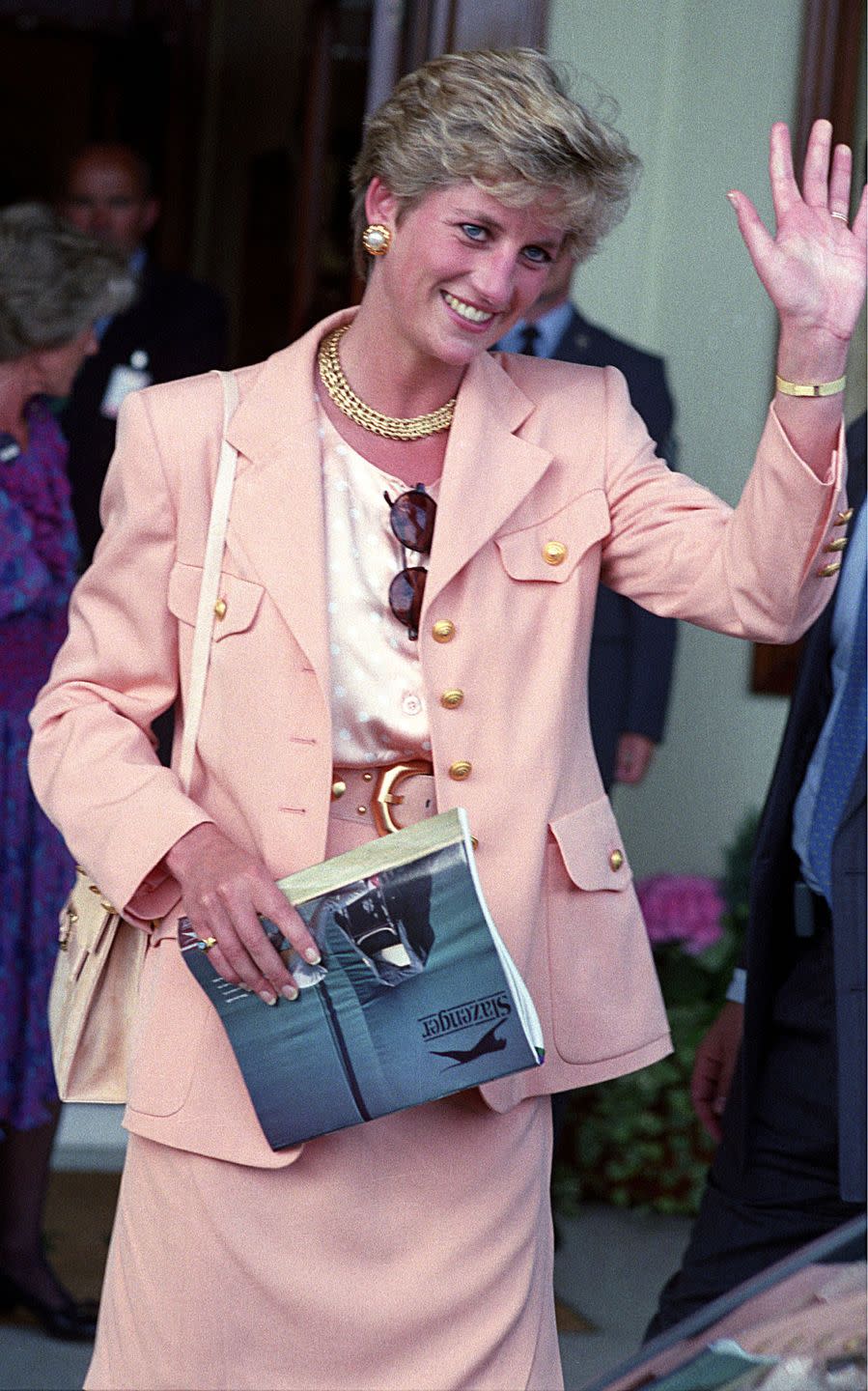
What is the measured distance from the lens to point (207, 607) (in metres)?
2.07

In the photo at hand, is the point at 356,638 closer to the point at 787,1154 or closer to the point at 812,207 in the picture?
the point at 812,207

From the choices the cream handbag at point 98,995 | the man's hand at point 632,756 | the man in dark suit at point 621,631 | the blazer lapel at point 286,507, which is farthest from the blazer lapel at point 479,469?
the man's hand at point 632,756

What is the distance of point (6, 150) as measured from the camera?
9609mm

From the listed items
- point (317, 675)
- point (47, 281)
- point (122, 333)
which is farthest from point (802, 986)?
point (122, 333)

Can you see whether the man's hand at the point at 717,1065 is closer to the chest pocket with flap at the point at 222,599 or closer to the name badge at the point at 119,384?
the chest pocket with flap at the point at 222,599

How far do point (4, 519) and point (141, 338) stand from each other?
154 centimetres

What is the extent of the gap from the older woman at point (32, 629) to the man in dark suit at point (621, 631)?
84 cm

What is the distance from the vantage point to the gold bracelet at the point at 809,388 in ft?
6.05

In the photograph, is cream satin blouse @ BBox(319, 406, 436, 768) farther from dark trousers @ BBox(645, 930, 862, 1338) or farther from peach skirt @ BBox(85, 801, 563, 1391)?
dark trousers @ BBox(645, 930, 862, 1338)

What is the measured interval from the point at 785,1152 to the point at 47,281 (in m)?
2.14

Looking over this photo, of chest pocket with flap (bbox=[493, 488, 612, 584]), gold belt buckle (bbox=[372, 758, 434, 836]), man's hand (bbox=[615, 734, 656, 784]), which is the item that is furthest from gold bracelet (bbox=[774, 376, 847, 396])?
man's hand (bbox=[615, 734, 656, 784])

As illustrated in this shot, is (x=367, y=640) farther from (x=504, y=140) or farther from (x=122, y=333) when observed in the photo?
(x=122, y=333)

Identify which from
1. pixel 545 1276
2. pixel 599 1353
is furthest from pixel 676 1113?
pixel 545 1276

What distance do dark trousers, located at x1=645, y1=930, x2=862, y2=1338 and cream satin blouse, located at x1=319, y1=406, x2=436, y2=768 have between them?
923 millimetres
